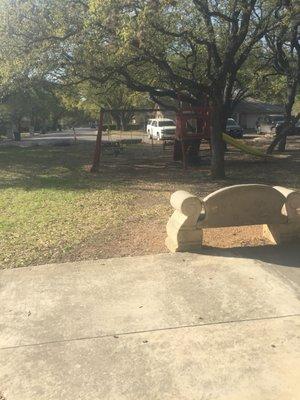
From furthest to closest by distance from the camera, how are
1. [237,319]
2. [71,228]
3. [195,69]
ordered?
[195,69]
[71,228]
[237,319]

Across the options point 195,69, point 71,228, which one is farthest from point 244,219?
point 195,69

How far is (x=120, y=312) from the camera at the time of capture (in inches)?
179

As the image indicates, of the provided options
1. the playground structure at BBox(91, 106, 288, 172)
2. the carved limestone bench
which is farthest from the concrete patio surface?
A: the playground structure at BBox(91, 106, 288, 172)

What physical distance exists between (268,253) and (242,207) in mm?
676

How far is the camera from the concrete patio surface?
340cm

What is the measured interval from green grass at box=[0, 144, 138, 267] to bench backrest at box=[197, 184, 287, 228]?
1979 mm

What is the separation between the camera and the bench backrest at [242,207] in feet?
20.6

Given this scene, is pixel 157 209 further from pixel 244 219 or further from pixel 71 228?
pixel 244 219

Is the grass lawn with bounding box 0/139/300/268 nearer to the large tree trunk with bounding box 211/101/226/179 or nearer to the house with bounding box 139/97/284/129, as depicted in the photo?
the large tree trunk with bounding box 211/101/226/179

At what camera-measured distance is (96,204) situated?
10.0 metres

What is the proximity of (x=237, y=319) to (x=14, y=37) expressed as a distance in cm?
1119

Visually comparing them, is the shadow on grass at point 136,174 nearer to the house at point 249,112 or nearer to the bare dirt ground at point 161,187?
the bare dirt ground at point 161,187

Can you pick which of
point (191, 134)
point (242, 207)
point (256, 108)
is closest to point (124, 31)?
point (242, 207)

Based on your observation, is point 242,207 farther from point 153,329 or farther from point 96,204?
point 96,204
